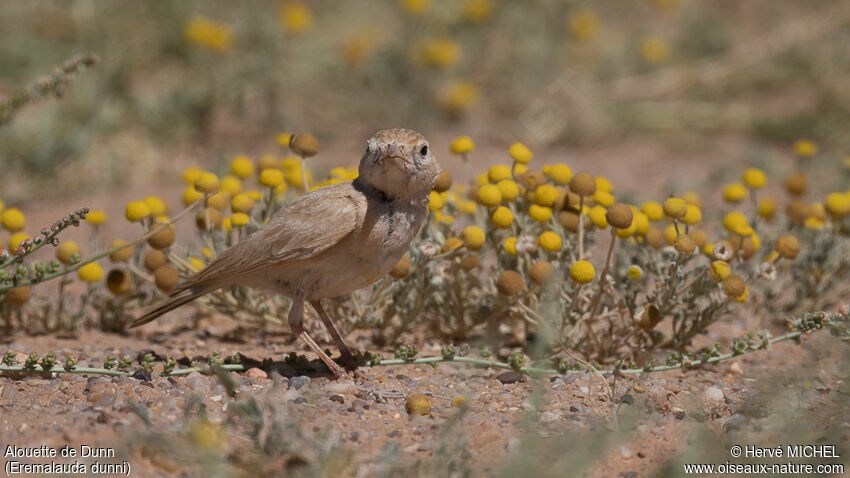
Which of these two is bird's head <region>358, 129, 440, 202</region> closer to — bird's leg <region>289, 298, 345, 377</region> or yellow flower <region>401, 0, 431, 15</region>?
bird's leg <region>289, 298, 345, 377</region>

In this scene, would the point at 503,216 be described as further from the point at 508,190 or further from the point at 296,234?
the point at 296,234

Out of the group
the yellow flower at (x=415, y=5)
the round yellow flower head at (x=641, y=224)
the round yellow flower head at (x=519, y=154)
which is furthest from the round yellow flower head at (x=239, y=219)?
the yellow flower at (x=415, y=5)

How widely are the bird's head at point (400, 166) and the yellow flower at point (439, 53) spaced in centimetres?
460

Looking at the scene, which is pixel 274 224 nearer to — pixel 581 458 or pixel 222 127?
pixel 581 458

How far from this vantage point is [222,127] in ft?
29.8

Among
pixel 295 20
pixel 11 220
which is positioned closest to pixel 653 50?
pixel 295 20

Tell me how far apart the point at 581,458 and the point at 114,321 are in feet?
10.2

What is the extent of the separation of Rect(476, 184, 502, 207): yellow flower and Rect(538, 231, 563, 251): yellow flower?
0.88 ft

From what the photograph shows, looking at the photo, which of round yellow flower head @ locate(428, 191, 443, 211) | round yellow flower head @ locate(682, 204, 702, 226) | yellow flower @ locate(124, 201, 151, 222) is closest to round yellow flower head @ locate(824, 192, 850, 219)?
round yellow flower head @ locate(682, 204, 702, 226)

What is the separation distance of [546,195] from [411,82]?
4.92m

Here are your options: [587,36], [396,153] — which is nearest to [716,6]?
[587,36]

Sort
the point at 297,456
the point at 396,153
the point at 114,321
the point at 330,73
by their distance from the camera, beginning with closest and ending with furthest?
1. the point at 297,456
2. the point at 396,153
3. the point at 114,321
4. the point at 330,73

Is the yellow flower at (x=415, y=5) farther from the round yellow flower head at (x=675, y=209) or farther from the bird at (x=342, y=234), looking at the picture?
the round yellow flower head at (x=675, y=209)

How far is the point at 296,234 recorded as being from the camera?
4062mm
